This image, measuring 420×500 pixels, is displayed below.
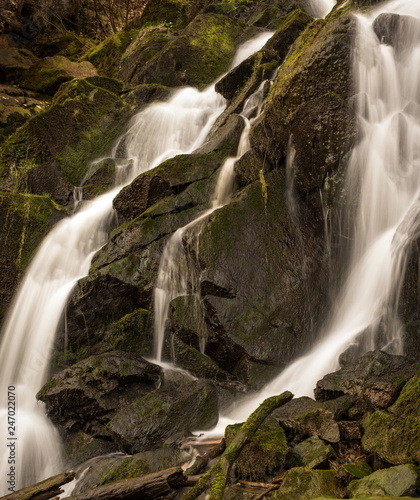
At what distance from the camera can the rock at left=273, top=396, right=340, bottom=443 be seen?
3.62 meters

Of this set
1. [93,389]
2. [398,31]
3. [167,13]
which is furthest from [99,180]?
[167,13]

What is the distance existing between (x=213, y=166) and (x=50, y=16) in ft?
78.2

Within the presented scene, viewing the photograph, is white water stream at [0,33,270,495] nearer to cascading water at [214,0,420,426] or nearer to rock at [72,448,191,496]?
rock at [72,448,191,496]

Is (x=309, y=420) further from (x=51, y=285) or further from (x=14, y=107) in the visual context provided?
(x=14, y=107)

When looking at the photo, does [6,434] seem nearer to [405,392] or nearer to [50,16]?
[405,392]

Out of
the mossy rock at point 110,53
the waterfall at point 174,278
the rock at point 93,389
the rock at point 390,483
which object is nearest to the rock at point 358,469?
the rock at point 390,483

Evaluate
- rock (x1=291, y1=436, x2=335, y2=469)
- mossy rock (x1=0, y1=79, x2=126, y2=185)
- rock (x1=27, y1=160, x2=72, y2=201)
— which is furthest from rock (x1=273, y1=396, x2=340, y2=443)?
mossy rock (x1=0, y1=79, x2=126, y2=185)

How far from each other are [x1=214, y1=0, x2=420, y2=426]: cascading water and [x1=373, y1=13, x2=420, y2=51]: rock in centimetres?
2

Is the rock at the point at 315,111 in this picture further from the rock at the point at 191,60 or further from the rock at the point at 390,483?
the rock at the point at 191,60

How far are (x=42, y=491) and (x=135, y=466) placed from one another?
886 millimetres

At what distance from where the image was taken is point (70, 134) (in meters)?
13.4

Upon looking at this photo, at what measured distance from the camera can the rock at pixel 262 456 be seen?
3359mm

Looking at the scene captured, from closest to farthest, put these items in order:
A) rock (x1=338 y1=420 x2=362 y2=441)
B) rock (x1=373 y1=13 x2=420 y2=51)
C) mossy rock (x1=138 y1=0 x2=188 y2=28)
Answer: rock (x1=338 y1=420 x2=362 y2=441) < rock (x1=373 y1=13 x2=420 y2=51) < mossy rock (x1=138 y1=0 x2=188 y2=28)

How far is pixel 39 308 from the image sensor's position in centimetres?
820
